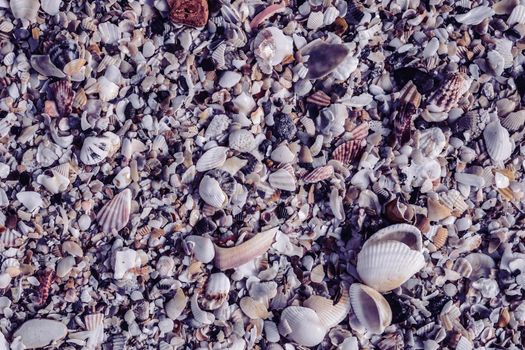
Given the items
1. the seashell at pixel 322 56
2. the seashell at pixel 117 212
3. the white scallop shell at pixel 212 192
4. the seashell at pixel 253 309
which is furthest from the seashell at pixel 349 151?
the seashell at pixel 117 212

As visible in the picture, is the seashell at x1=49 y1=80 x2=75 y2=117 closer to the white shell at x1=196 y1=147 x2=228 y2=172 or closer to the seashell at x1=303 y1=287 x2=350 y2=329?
the white shell at x1=196 y1=147 x2=228 y2=172

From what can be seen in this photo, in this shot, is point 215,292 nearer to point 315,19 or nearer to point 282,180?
point 282,180

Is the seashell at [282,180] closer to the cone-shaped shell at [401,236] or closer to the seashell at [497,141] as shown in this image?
the cone-shaped shell at [401,236]

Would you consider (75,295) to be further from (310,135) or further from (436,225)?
(436,225)

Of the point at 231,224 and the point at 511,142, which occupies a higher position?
the point at 511,142

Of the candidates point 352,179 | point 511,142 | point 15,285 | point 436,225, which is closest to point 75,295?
point 15,285

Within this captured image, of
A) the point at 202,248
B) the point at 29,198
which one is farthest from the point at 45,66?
the point at 202,248

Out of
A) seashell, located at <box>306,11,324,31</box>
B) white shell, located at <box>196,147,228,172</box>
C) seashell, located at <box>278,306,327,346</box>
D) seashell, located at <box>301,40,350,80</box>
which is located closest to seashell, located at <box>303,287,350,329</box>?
seashell, located at <box>278,306,327,346</box>
